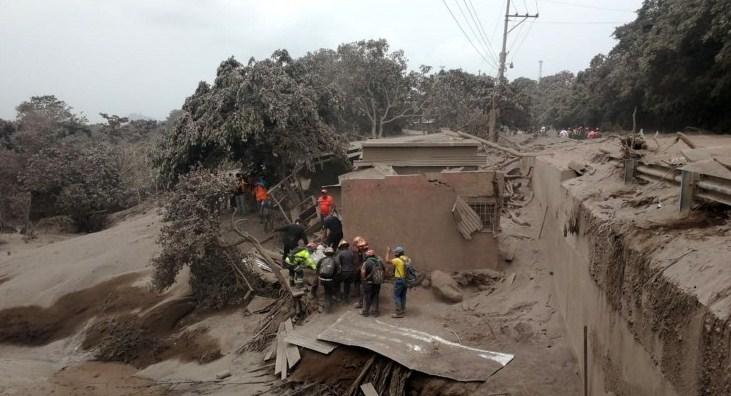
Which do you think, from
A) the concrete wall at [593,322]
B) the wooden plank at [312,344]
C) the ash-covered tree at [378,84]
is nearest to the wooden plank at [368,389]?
the wooden plank at [312,344]

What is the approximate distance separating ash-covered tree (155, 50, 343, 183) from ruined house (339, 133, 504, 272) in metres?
5.96

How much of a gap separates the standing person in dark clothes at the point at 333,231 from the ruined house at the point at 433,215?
57 cm

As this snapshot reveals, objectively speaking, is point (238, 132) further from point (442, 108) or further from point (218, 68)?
point (442, 108)

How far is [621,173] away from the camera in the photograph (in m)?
8.24

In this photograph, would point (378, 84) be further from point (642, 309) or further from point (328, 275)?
point (642, 309)

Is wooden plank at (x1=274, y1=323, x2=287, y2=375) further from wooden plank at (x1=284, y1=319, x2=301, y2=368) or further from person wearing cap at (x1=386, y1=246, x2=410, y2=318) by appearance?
person wearing cap at (x1=386, y1=246, x2=410, y2=318)

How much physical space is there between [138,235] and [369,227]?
12.7 m

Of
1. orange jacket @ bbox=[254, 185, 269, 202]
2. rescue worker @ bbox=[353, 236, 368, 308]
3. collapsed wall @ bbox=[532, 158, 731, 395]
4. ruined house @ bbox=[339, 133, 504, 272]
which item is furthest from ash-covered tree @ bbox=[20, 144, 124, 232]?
collapsed wall @ bbox=[532, 158, 731, 395]

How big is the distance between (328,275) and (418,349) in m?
2.72

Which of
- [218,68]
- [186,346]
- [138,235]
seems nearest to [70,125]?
[138,235]

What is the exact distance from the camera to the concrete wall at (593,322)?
4738mm

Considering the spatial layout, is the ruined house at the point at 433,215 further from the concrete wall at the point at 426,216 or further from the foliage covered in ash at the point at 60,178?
the foliage covered in ash at the point at 60,178

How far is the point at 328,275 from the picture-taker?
10953mm

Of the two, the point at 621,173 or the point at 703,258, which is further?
the point at 621,173
